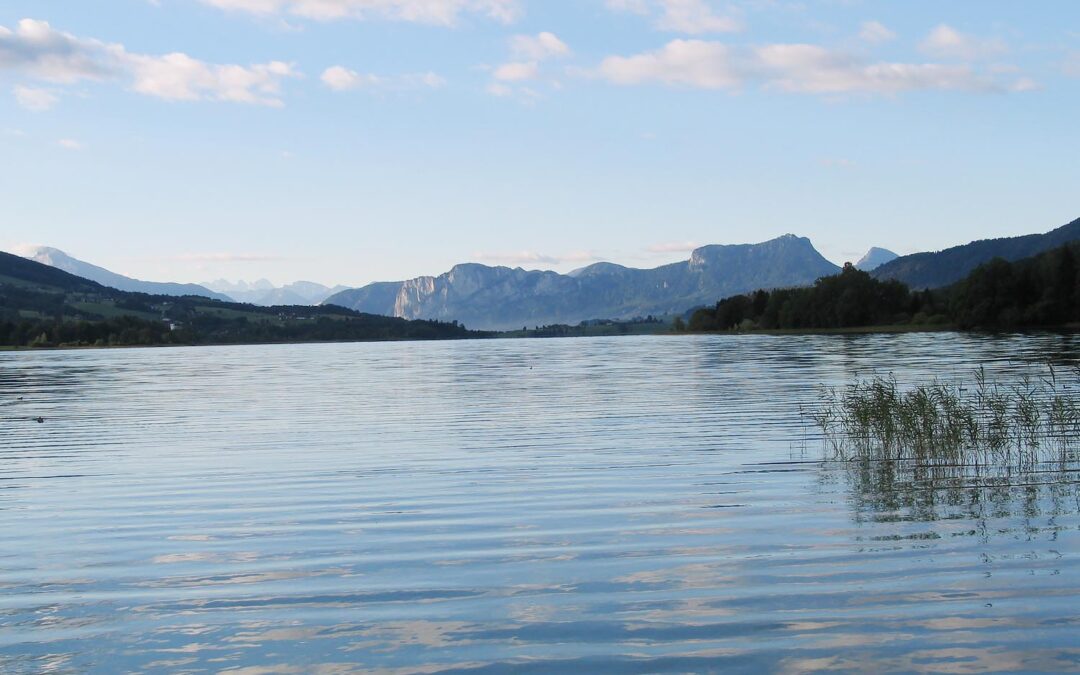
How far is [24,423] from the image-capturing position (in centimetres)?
4744

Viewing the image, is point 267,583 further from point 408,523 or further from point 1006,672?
point 1006,672

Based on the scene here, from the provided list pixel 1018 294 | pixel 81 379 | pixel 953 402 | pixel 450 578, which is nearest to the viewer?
pixel 450 578

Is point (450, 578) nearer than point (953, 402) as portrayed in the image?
Yes

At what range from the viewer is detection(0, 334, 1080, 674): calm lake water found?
11.6 metres

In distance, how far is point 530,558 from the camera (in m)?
16.3

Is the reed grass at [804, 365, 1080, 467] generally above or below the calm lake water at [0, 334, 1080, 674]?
above

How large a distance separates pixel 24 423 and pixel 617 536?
38.5 metres

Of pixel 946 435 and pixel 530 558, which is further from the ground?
pixel 946 435

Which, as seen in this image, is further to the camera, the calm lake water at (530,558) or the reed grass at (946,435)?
the reed grass at (946,435)

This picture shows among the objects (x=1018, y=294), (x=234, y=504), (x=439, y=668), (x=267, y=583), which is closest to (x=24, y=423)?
(x=234, y=504)

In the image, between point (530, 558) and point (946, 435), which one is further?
point (946, 435)

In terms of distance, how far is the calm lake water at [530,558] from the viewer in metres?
11.6

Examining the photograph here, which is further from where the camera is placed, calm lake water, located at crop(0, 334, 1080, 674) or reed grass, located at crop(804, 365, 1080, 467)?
reed grass, located at crop(804, 365, 1080, 467)

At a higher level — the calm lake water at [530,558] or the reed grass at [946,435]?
the reed grass at [946,435]
